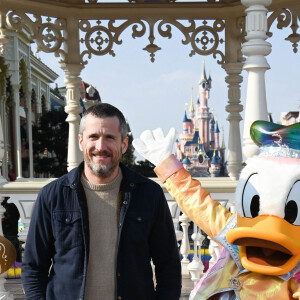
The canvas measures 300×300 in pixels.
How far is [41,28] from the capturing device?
310 inches

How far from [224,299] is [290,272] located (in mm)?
432

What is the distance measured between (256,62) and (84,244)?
2.88 meters

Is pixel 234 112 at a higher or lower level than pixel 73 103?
lower

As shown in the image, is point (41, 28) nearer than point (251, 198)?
No

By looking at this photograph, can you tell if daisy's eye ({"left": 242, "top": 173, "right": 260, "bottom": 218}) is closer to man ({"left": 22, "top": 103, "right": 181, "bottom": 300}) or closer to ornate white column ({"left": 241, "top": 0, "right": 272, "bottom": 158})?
man ({"left": 22, "top": 103, "right": 181, "bottom": 300})

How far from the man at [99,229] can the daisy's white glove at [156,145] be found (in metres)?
1.16

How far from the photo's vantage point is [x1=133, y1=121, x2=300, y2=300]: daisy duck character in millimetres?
3557

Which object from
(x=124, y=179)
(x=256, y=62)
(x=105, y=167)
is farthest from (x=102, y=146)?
(x=256, y=62)

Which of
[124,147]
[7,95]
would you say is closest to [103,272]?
[124,147]

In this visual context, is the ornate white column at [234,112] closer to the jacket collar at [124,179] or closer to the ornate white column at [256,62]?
the ornate white column at [256,62]

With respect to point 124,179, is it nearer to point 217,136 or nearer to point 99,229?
point 99,229

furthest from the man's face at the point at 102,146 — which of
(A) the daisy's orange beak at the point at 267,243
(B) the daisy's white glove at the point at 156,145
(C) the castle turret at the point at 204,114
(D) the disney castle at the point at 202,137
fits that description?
(C) the castle turret at the point at 204,114

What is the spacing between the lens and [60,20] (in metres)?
8.09

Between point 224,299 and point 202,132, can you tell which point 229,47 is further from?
point 202,132
